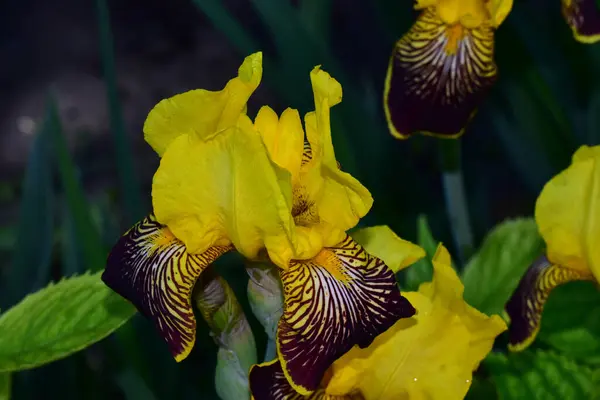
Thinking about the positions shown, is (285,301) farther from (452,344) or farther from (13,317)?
(13,317)

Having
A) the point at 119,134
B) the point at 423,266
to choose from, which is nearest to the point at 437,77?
the point at 423,266

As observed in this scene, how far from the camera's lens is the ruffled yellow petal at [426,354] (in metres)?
0.63

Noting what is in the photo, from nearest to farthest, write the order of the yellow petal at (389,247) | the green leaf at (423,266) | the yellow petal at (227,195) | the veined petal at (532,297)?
1. the yellow petal at (227,195)
2. the yellow petal at (389,247)
3. the veined petal at (532,297)
4. the green leaf at (423,266)

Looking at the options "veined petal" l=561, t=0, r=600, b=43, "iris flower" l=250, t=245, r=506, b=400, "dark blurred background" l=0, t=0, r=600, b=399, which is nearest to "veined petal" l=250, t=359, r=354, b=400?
"iris flower" l=250, t=245, r=506, b=400

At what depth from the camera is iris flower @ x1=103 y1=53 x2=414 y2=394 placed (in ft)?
1.79

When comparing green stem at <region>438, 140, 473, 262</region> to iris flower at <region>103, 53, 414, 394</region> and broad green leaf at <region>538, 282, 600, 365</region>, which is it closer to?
broad green leaf at <region>538, 282, 600, 365</region>

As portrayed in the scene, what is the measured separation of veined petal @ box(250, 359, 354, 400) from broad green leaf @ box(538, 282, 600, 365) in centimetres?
30

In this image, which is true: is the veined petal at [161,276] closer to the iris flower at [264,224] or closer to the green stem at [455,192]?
the iris flower at [264,224]

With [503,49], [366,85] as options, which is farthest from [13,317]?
[366,85]

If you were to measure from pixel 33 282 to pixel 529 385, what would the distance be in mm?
642

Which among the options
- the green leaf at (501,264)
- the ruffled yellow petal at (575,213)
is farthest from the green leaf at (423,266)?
the ruffled yellow petal at (575,213)

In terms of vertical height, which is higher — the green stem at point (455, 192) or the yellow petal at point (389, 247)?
the yellow petal at point (389, 247)

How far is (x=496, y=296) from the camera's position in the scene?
86 cm

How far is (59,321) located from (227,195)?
203 mm
